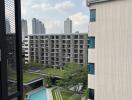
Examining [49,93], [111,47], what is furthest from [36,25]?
[111,47]

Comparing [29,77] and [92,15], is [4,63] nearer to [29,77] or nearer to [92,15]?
[92,15]

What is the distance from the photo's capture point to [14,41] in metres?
0.67

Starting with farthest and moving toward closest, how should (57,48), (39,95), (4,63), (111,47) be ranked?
(57,48) → (39,95) → (111,47) → (4,63)

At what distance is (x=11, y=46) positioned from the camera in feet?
2.15

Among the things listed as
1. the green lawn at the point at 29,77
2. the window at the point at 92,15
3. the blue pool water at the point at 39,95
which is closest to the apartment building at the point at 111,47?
the window at the point at 92,15

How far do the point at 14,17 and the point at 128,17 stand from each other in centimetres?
214

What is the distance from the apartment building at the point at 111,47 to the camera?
268 cm

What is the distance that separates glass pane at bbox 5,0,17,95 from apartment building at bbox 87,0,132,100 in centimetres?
215

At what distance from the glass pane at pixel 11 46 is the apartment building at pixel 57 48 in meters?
16.6

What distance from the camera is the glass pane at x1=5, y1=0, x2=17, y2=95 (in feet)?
2.10

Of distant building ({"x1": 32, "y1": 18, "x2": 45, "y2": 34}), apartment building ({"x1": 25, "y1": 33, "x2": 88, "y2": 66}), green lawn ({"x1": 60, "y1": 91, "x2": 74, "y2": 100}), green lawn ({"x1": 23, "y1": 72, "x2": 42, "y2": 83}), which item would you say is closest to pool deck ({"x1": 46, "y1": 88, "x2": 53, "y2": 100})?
green lawn ({"x1": 60, "y1": 91, "x2": 74, "y2": 100})

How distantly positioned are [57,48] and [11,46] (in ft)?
57.4

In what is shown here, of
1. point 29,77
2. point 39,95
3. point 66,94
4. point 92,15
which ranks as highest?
point 92,15

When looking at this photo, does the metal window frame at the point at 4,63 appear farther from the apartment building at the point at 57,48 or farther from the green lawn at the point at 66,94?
the apartment building at the point at 57,48
